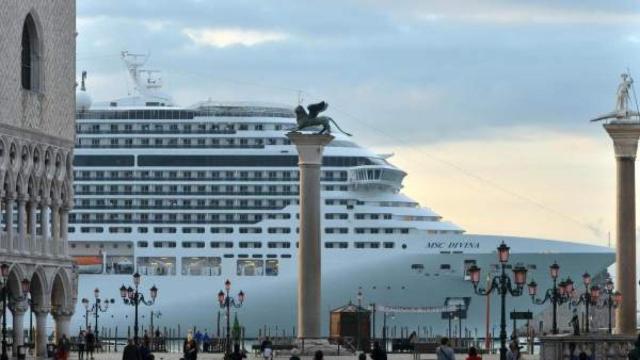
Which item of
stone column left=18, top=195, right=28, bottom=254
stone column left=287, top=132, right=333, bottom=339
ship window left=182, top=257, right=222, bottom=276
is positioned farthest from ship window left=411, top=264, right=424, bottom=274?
stone column left=287, top=132, right=333, bottom=339

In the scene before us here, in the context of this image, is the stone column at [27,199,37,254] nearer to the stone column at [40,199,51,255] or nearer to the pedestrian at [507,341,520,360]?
the stone column at [40,199,51,255]

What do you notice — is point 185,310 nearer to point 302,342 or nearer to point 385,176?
point 385,176

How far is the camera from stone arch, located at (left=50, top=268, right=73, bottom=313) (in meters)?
72.6

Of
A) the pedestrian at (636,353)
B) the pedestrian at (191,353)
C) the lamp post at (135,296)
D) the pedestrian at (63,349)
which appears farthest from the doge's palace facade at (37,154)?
the pedestrian at (636,353)

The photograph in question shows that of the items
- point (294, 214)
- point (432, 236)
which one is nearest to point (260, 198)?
point (294, 214)

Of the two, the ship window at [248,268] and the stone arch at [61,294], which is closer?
the stone arch at [61,294]

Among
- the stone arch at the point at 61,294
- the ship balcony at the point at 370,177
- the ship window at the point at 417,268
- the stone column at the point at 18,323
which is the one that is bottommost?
the stone column at the point at 18,323

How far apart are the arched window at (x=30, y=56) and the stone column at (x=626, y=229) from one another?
1829 centimetres

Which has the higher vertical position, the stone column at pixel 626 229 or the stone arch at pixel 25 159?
the stone arch at pixel 25 159

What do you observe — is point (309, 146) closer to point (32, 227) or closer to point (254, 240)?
point (32, 227)

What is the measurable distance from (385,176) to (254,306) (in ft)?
30.6

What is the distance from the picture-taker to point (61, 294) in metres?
72.9

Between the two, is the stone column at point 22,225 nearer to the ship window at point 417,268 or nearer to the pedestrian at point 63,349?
the pedestrian at point 63,349

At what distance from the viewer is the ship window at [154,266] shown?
11469cm
